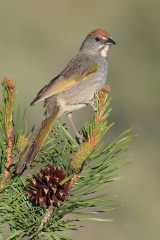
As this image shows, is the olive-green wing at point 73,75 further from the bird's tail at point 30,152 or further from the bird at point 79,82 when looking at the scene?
the bird's tail at point 30,152

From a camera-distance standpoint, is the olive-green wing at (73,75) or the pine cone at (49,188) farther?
the olive-green wing at (73,75)

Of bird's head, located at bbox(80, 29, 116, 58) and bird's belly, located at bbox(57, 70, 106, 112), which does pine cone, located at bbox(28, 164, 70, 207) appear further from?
bird's head, located at bbox(80, 29, 116, 58)

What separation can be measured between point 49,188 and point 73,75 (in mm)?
3107

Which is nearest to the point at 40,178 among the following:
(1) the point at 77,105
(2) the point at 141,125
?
(1) the point at 77,105

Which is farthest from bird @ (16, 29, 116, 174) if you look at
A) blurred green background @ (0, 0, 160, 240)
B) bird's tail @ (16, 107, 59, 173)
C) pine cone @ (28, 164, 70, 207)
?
blurred green background @ (0, 0, 160, 240)

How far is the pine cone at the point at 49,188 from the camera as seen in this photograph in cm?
278

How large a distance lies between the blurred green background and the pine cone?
9.44 metres

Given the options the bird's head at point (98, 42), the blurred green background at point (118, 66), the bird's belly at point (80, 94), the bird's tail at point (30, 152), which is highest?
the bird's tail at point (30, 152)

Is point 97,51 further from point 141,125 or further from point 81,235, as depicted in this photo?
point 141,125

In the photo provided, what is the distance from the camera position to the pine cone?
2.78m

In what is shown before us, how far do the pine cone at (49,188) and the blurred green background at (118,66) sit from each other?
31.0 ft

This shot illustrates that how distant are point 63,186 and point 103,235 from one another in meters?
10.0

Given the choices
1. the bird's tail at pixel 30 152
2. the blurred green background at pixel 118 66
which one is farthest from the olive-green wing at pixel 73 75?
the blurred green background at pixel 118 66

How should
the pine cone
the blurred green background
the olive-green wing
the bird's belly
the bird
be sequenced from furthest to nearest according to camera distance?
the blurred green background < the bird's belly < the olive-green wing < the bird < the pine cone
